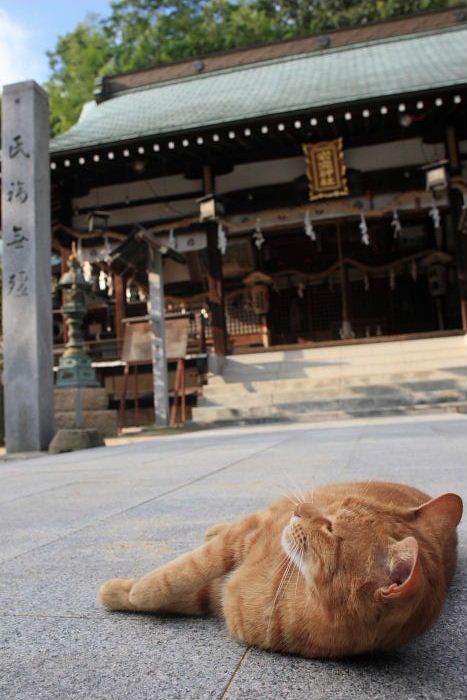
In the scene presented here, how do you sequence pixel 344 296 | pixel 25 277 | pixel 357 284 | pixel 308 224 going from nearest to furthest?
pixel 25 277 → pixel 308 224 → pixel 344 296 → pixel 357 284

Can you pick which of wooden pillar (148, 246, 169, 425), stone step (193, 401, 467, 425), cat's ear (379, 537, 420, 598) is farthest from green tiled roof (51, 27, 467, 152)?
cat's ear (379, 537, 420, 598)

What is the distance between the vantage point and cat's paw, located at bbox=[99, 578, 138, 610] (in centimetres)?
140

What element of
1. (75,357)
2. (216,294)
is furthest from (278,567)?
(216,294)

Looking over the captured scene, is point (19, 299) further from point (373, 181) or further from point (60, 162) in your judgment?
point (373, 181)

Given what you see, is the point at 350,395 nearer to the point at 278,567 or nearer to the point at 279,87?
the point at 279,87

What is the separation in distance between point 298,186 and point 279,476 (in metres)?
10.2

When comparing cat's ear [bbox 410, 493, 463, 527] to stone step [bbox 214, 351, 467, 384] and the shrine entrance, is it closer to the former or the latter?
stone step [bbox 214, 351, 467, 384]

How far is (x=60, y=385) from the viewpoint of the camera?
8.70 meters

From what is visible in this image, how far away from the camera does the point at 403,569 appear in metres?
0.95

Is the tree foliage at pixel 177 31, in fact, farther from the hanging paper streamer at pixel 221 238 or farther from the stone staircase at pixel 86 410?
the stone staircase at pixel 86 410

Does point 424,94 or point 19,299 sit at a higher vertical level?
point 424,94

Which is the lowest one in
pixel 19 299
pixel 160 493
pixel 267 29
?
pixel 160 493

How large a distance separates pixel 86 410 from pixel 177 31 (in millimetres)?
27813

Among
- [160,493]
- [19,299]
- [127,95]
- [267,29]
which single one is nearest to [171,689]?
[160,493]
